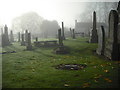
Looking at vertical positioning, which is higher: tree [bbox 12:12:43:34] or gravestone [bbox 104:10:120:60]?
tree [bbox 12:12:43:34]

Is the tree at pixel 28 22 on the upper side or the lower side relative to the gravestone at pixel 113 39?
upper

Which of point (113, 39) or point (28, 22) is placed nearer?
point (113, 39)

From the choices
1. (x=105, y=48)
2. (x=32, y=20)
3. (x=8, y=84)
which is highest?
(x=32, y=20)

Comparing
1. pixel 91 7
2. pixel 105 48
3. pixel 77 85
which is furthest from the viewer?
pixel 91 7

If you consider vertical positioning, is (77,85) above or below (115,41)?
below

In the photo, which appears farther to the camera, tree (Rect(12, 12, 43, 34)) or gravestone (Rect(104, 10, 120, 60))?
tree (Rect(12, 12, 43, 34))

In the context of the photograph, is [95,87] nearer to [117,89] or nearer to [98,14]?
[117,89]

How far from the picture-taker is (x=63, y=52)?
20.1 m

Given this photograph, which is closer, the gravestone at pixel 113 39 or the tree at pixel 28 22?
the gravestone at pixel 113 39

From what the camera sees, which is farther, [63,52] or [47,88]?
[63,52]

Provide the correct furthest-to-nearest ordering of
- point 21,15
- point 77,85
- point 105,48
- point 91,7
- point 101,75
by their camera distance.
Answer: point 21,15 → point 91,7 → point 105,48 → point 101,75 → point 77,85

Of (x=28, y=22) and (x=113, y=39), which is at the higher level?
(x=28, y=22)

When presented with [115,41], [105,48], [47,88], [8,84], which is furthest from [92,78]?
[105,48]

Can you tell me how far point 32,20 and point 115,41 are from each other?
8448cm
